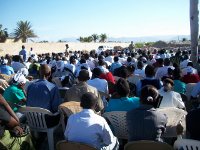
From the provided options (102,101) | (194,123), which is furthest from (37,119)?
(194,123)

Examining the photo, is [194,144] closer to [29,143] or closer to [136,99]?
[136,99]

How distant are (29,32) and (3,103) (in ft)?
216

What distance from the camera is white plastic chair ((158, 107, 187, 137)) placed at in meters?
5.14

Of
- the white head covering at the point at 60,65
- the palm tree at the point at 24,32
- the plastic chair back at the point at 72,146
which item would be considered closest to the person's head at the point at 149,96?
the plastic chair back at the point at 72,146

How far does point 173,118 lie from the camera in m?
5.26

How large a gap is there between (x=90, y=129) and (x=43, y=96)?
2.10 metres

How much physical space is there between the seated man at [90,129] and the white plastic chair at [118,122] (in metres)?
0.89

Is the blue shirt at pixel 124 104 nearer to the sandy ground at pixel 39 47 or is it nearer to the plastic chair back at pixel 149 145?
the plastic chair back at pixel 149 145

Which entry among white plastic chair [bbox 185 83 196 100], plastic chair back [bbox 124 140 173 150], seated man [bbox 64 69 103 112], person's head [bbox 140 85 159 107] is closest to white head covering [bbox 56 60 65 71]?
white plastic chair [bbox 185 83 196 100]

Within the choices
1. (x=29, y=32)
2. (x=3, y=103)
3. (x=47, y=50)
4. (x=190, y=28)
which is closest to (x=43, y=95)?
(x=3, y=103)

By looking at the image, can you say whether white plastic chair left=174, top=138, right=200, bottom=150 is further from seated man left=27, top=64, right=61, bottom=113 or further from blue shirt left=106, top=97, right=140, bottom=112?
seated man left=27, top=64, right=61, bottom=113

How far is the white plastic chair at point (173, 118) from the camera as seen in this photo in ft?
16.9

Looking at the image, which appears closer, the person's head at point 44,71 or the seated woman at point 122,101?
the seated woman at point 122,101

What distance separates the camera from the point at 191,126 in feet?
14.1
